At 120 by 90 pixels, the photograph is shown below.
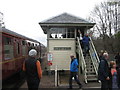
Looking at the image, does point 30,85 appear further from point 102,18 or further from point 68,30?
point 102,18

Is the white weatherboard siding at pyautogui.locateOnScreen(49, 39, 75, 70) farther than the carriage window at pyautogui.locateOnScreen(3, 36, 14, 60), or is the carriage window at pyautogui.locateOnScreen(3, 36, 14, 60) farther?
the white weatherboard siding at pyautogui.locateOnScreen(49, 39, 75, 70)

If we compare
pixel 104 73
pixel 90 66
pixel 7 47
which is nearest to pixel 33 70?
pixel 104 73

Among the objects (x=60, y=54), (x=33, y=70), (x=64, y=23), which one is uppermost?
(x=64, y=23)

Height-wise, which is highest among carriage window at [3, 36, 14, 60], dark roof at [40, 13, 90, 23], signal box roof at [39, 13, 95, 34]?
dark roof at [40, 13, 90, 23]

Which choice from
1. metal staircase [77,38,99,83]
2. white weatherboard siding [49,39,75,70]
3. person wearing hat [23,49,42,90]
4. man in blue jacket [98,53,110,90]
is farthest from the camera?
white weatherboard siding [49,39,75,70]

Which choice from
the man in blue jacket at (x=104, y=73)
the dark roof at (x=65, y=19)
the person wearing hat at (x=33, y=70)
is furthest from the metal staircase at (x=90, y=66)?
the person wearing hat at (x=33, y=70)

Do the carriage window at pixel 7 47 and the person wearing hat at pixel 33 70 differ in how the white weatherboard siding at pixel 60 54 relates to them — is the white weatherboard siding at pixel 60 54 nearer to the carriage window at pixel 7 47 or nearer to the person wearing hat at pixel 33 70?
the carriage window at pixel 7 47

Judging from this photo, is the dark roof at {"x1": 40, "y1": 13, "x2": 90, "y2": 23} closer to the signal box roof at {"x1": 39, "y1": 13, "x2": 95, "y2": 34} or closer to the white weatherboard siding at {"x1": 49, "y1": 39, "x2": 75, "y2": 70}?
the signal box roof at {"x1": 39, "y1": 13, "x2": 95, "y2": 34}

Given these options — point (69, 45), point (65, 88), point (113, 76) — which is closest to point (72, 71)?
point (65, 88)

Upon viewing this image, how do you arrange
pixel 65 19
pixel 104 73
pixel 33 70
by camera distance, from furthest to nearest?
pixel 65 19 < pixel 104 73 < pixel 33 70

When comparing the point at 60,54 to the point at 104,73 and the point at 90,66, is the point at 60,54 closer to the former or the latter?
the point at 90,66

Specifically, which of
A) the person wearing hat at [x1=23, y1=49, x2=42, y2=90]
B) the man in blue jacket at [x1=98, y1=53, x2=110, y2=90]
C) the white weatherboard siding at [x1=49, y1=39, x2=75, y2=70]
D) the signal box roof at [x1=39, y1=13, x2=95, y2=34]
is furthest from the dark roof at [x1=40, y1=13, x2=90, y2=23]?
the person wearing hat at [x1=23, y1=49, x2=42, y2=90]

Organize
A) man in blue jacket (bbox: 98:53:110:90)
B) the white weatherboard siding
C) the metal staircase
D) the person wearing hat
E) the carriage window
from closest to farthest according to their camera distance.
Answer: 1. the person wearing hat
2. man in blue jacket (bbox: 98:53:110:90)
3. the carriage window
4. the metal staircase
5. the white weatherboard siding

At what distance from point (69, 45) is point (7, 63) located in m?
5.73
